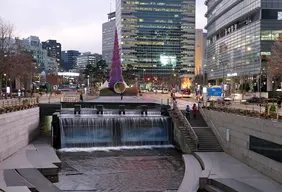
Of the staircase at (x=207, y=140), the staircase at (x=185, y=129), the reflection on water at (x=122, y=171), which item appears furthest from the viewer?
the staircase at (x=185, y=129)

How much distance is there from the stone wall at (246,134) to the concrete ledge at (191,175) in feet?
11.7

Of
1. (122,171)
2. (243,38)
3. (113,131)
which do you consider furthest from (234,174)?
(243,38)

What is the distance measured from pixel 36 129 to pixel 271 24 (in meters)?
85.1

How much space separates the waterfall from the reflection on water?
129 inches

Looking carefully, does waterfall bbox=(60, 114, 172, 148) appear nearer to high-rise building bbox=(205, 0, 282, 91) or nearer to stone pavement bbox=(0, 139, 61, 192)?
stone pavement bbox=(0, 139, 61, 192)

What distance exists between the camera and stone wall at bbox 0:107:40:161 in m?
26.6

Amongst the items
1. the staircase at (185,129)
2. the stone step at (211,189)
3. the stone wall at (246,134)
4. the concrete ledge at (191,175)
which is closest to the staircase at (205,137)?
the stone wall at (246,134)

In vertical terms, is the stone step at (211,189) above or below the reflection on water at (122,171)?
above

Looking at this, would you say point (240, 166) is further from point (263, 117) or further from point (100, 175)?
point (100, 175)

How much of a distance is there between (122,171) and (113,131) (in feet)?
39.6

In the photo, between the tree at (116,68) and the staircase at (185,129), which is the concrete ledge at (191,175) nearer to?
the staircase at (185,129)

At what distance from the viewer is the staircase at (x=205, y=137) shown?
30.9 m

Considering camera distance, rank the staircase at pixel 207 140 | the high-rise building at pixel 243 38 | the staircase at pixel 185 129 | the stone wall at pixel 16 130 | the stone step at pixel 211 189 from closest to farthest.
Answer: the stone step at pixel 211 189 < the stone wall at pixel 16 130 < the staircase at pixel 207 140 < the staircase at pixel 185 129 < the high-rise building at pixel 243 38

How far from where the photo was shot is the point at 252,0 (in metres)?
106
